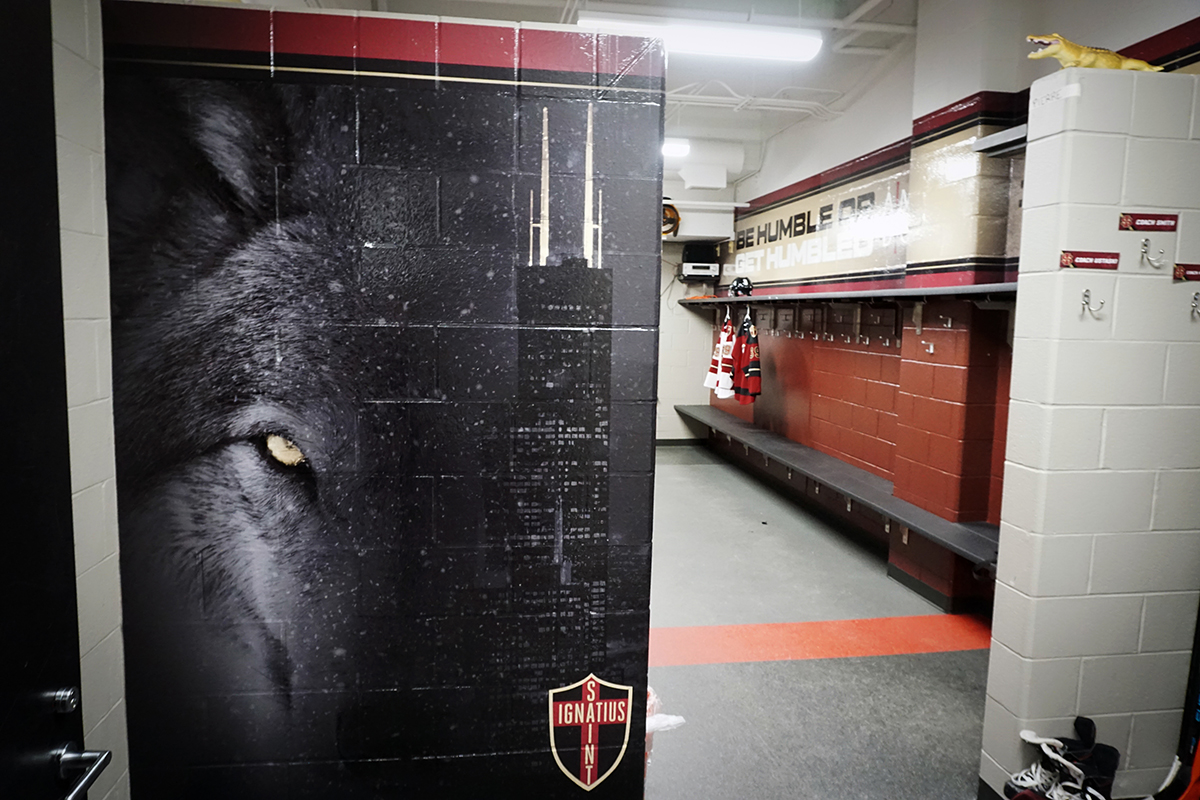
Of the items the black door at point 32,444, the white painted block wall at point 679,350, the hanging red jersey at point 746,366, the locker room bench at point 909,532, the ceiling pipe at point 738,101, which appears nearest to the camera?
the black door at point 32,444

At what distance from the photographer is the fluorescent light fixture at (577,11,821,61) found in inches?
154

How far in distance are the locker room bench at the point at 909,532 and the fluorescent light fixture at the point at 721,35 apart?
9.11 ft

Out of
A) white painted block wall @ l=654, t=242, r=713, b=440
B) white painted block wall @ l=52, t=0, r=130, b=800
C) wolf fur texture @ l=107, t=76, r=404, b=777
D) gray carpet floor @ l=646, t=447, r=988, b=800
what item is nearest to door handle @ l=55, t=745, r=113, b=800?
white painted block wall @ l=52, t=0, r=130, b=800

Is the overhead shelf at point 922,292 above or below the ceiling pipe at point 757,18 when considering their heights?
below

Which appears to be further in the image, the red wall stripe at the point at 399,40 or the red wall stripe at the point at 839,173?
the red wall stripe at the point at 839,173

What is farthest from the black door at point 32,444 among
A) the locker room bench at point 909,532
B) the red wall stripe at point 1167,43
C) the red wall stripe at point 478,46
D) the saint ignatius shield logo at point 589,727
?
the red wall stripe at point 1167,43

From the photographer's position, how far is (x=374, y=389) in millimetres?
1779

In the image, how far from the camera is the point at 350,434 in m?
1.78

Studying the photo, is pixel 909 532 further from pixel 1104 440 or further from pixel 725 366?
pixel 725 366

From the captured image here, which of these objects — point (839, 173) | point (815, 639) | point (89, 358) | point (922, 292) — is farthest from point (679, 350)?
point (89, 358)

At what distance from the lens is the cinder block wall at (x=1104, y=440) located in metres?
2.15

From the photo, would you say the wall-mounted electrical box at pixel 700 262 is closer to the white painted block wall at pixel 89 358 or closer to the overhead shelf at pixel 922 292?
the overhead shelf at pixel 922 292

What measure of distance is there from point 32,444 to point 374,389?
2.60ft

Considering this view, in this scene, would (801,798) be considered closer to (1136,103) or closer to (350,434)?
(350,434)
